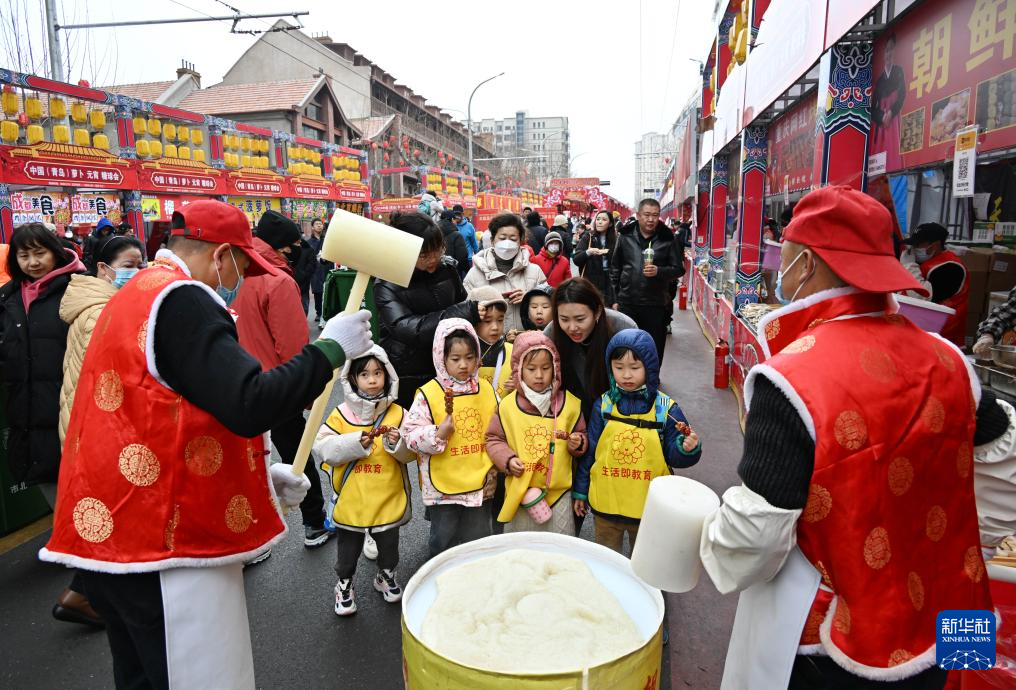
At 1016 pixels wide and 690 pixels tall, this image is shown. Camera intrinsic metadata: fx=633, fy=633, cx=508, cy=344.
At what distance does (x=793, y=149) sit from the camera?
6.84 metres

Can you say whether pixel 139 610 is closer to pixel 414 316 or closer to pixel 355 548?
pixel 355 548

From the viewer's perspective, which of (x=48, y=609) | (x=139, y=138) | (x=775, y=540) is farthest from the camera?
(x=139, y=138)

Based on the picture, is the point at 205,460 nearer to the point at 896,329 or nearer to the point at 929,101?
the point at 896,329

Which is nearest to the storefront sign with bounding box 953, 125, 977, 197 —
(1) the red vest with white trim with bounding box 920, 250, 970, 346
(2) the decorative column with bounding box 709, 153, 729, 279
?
(1) the red vest with white trim with bounding box 920, 250, 970, 346

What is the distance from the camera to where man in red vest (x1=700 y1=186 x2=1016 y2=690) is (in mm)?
1394

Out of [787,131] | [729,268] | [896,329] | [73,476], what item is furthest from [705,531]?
[729,268]

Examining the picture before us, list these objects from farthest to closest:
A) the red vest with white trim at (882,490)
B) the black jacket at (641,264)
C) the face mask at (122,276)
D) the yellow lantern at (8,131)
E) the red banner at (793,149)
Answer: the yellow lantern at (8,131) → the black jacket at (641,264) → the red banner at (793,149) → the face mask at (122,276) → the red vest with white trim at (882,490)

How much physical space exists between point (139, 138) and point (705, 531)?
53.4ft

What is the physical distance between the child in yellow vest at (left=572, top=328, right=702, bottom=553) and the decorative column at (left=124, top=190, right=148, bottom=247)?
13.6 m

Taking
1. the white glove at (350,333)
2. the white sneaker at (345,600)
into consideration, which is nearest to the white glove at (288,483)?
the white glove at (350,333)

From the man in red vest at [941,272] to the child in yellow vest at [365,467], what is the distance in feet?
12.1

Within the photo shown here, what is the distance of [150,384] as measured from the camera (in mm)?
1687

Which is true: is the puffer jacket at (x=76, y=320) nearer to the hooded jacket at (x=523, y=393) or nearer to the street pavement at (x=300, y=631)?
the street pavement at (x=300, y=631)

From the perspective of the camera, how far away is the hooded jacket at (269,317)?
389cm
